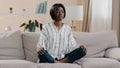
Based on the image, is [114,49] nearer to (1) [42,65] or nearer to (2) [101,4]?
(1) [42,65]

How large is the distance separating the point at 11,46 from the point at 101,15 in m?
1.95

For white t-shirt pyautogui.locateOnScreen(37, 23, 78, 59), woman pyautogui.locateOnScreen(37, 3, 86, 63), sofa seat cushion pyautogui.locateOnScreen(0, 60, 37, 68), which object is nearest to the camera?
sofa seat cushion pyautogui.locateOnScreen(0, 60, 37, 68)

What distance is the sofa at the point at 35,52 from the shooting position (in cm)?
267

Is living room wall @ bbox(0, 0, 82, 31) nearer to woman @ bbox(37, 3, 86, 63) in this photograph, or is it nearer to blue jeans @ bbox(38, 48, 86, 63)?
woman @ bbox(37, 3, 86, 63)

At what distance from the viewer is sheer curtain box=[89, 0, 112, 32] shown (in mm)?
4291

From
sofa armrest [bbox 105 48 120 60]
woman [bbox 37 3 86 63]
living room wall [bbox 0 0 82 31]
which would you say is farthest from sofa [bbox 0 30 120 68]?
living room wall [bbox 0 0 82 31]

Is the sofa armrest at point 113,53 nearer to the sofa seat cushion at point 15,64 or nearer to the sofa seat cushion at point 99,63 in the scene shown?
the sofa seat cushion at point 99,63

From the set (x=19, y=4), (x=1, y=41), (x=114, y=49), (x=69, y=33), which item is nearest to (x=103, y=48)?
(x=114, y=49)

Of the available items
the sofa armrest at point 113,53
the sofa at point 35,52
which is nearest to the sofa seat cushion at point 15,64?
the sofa at point 35,52

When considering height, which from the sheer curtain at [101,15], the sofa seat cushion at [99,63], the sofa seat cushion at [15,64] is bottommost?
the sofa seat cushion at [99,63]

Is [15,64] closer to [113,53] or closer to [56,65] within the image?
[56,65]

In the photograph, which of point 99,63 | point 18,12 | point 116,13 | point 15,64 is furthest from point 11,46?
point 18,12

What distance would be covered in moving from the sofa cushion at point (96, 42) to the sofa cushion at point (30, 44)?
53 cm

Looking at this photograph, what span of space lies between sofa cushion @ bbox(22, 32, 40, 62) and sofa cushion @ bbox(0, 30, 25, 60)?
0.20ft
